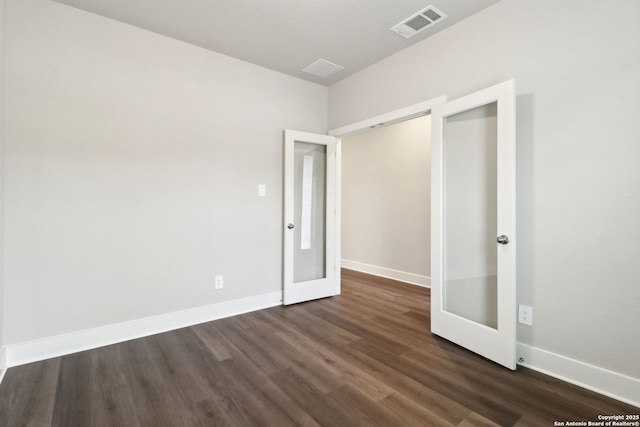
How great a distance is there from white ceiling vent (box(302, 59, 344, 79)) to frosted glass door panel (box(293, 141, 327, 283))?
844 mm

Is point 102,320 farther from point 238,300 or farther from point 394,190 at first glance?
point 394,190

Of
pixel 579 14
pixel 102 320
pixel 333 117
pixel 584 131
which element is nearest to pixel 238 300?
pixel 102 320

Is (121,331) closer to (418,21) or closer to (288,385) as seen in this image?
(288,385)

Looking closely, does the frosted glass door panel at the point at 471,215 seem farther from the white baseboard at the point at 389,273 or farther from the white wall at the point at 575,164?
the white baseboard at the point at 389,273

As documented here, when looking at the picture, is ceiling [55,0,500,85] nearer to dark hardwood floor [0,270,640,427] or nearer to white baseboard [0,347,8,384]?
white baseboard [0,347,8,384]

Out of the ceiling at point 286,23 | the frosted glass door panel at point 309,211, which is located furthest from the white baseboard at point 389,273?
the ceiling at point 286,23

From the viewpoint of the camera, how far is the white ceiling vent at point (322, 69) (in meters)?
3.32

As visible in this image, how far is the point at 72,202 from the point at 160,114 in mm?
1062

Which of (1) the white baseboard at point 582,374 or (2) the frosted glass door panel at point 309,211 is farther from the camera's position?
(2) the frosted glass door panel at point 309,211

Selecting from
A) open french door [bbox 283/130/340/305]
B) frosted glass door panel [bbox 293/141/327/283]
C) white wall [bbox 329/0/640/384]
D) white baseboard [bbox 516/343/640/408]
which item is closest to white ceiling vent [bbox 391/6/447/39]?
white wall [bbox 329/0/640/384]

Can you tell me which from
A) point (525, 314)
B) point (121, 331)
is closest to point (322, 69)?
point (525, 314)

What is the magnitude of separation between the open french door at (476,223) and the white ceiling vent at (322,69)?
4.46ft

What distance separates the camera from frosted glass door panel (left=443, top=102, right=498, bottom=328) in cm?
236

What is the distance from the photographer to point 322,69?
346 centimetres
